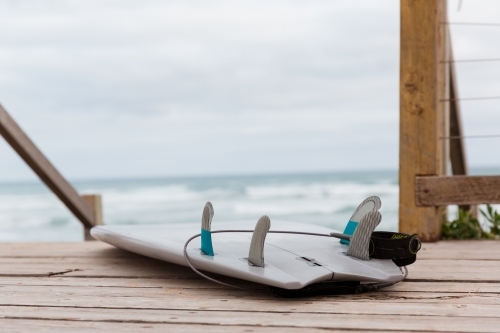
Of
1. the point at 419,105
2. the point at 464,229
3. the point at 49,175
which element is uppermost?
the point at 419,105

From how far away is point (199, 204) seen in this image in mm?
16906

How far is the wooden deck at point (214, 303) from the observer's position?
1.07 meters

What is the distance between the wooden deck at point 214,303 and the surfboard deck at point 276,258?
5 cm

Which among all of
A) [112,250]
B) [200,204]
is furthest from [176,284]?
[200,204]

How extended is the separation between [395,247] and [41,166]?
1.85 metres

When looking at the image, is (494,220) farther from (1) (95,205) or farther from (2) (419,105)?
(1) (95,205)

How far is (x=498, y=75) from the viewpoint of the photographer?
276cm

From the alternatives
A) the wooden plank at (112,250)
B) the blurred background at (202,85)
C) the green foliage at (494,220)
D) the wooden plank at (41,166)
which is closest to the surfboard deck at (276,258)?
the wooden plank at (112,250)

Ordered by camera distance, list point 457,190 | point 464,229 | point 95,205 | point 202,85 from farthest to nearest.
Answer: point 202,85 → point 95,205 → point 464,229 → point 457,190

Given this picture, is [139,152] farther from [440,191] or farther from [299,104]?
[440,191]

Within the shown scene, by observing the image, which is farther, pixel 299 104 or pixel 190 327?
pixel 299 104

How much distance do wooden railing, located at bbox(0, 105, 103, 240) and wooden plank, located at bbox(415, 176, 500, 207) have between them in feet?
5.39

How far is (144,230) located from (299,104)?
921 inches

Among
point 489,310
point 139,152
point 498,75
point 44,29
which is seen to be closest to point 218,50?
point 139,152
